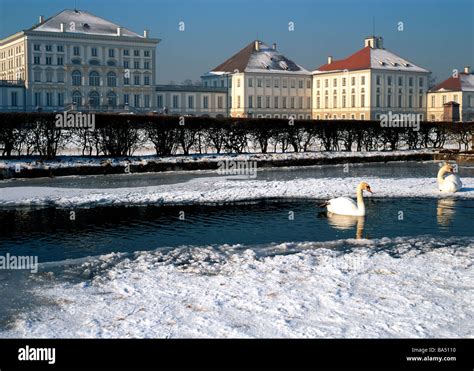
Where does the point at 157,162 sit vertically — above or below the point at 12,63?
below

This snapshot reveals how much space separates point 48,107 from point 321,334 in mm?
72938

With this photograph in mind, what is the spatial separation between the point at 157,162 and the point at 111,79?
5848cm

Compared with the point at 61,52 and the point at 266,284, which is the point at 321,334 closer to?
the point at 266,284

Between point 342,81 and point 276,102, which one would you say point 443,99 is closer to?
point 342,81

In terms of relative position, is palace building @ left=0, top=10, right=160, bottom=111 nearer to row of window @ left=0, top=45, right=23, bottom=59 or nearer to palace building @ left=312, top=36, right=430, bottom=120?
row of window @ left=0, top=45, right=23, bottom=59

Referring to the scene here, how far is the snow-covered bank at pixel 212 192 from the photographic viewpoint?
14281mm

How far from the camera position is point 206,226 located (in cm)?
1101

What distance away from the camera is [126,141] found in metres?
25.5

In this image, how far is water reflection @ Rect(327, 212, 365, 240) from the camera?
10.6 meters

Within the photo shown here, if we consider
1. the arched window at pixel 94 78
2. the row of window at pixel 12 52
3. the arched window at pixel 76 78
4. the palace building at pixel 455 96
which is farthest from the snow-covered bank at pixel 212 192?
the palace building at pixel 455 96

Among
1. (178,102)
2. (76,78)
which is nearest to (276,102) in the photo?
(178,102)

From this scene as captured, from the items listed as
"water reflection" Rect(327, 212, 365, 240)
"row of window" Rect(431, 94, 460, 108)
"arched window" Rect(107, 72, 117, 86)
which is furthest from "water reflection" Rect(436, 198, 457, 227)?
"row of window" Rect(431, 94, 460, 108)

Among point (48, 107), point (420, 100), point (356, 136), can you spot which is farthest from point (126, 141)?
point (420, 100)

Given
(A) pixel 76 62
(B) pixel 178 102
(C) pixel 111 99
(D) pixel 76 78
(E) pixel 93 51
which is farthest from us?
(B) pixel 178 102
